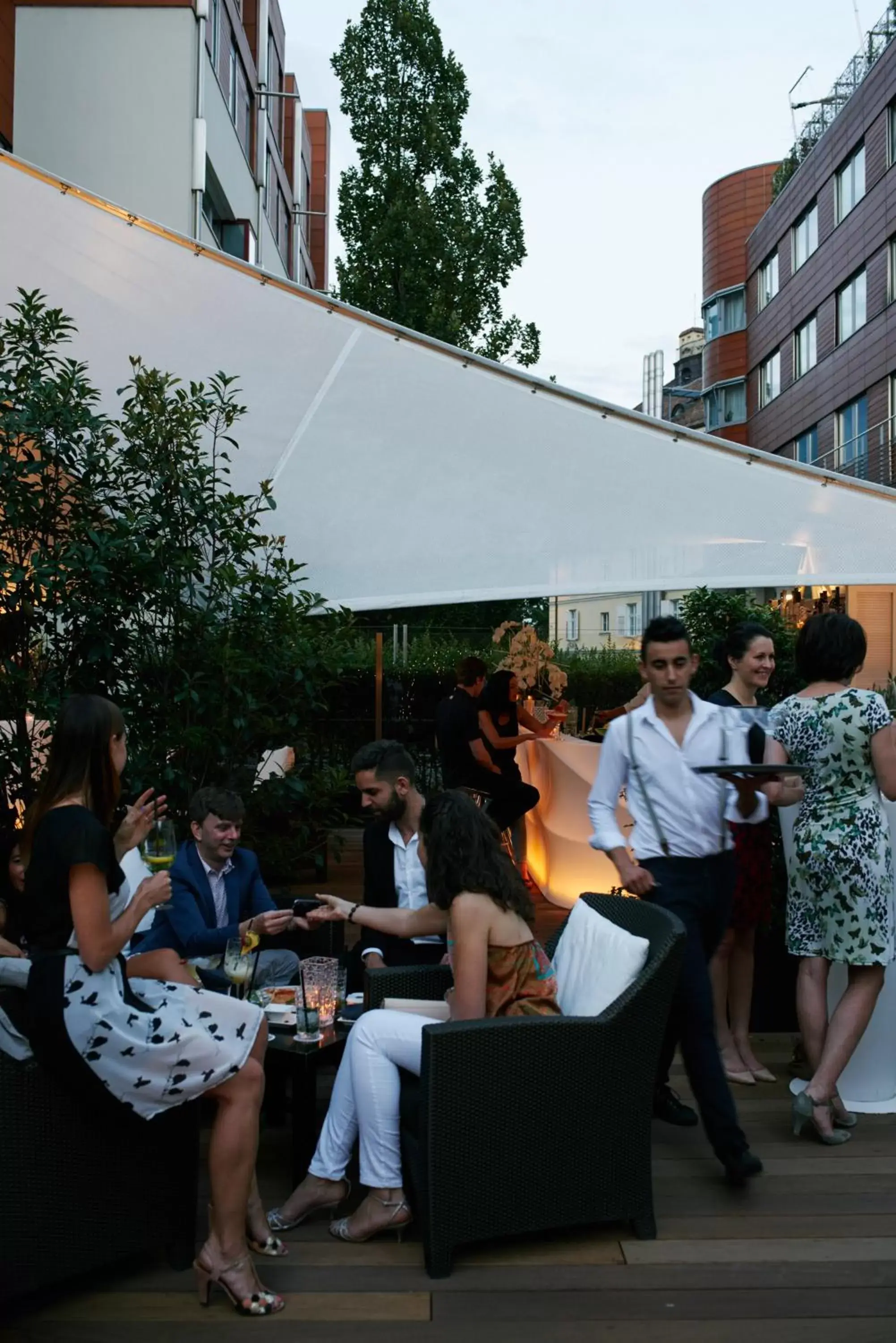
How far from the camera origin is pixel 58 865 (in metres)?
2.51

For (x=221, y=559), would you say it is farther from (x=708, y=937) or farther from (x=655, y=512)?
(x=708, y=937)

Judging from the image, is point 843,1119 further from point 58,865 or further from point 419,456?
point 419,456

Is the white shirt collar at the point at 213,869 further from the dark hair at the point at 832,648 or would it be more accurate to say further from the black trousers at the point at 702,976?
the dark hair at the point at 832,648

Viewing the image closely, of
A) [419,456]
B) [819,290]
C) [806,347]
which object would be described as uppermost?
[819,290]

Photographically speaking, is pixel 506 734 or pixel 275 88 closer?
pixel 506 734

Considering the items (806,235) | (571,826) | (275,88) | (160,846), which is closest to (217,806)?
(160,846)

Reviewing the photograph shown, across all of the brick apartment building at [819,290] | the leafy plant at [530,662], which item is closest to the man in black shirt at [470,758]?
the leafy plant at [530,662]

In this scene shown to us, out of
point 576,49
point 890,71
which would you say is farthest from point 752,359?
point 576,49

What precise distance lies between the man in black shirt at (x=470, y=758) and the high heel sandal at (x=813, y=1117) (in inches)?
138

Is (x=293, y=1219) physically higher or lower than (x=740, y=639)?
lower

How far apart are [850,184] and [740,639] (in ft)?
69.6

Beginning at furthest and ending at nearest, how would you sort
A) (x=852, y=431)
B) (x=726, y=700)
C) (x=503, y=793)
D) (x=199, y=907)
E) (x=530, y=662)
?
(x=852, y=431), (x=530, y=662), (x=503, y=793), (x=726, y=700), (x=199, y=907)

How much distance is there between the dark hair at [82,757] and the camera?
2596 mm

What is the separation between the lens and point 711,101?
24.7m
